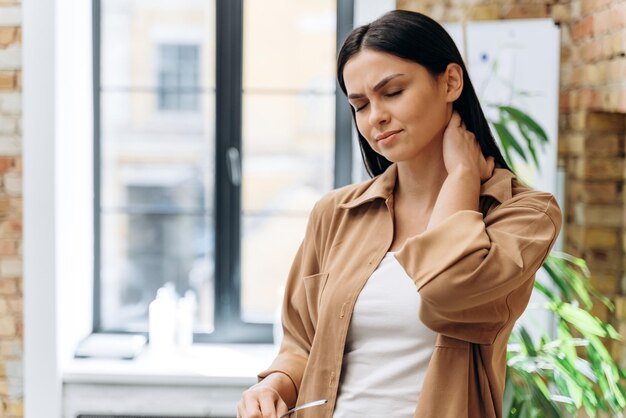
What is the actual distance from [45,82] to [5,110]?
186 millimetres

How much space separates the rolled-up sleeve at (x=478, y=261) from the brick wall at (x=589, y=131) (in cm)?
137

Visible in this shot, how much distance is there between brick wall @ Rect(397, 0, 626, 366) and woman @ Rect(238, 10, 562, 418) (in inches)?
50.6

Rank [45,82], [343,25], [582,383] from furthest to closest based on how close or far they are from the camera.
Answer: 1. [343,25]
2. [45,82]
3. [582,383]

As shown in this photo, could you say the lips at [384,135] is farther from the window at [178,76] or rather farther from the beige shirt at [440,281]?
the window at [178,76]

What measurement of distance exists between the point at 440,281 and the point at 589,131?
175 centimetres

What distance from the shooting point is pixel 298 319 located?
160cm

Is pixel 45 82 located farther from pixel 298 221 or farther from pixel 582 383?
pixel 582 383

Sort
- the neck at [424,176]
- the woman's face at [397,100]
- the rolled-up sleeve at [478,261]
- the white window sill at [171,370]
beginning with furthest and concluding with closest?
the white window sill at [171,370] → the neck at [424,176] → the woman's face at [397,100] → the rolled-up sleeve at [478,261]

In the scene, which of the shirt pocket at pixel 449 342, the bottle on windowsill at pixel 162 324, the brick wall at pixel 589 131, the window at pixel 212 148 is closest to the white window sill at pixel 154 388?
the bottle on windowsill at pixel 162 324

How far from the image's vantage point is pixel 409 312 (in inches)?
54.0

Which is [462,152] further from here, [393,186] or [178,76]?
[178,76]

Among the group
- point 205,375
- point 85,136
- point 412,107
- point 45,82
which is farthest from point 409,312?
point 85,136

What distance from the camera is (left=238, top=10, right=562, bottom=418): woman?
127 centimetres

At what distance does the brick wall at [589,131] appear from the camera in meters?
2.66
